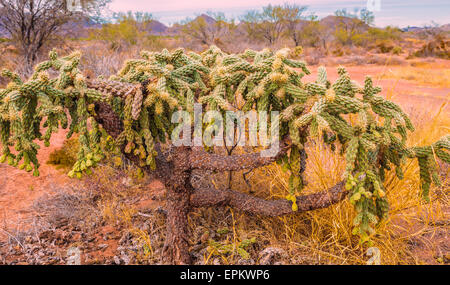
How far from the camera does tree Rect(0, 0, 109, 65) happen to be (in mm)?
9969

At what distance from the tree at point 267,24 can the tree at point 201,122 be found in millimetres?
22864

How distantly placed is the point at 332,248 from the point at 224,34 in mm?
20433

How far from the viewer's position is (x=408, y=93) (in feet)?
29.9

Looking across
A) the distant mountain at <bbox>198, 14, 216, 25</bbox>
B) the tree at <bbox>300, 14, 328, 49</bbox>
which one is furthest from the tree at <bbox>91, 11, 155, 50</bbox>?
the tree at <bbox>300, 14, 328, 49</bbox>

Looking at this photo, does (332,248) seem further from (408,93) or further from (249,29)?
(249,29)

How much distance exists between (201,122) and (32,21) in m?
10.2

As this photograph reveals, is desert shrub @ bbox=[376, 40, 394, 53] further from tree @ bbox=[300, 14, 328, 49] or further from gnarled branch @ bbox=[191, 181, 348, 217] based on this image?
gnarled branch @ bbox=[191, 181, 348, 217]

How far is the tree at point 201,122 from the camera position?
2.20 meters

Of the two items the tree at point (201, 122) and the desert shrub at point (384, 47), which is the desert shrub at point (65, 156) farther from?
the desert shrub at point (384, 47)

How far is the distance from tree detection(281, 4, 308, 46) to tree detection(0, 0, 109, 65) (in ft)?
57.9

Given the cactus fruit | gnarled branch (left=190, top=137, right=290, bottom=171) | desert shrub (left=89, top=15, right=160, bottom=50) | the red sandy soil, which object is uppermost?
desert shrub (left=89, top=15, right=160, bottom=50)

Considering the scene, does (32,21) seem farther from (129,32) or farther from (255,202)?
(255,202)

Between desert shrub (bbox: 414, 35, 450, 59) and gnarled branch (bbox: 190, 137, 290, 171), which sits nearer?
gnarled branch (bbox: 190, 137, 290, 171)

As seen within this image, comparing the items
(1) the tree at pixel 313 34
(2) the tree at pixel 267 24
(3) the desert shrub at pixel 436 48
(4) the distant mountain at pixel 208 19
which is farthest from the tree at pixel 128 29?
(3) the desert shrub at pixel 436 48
